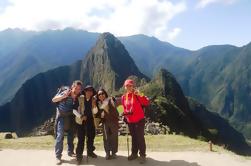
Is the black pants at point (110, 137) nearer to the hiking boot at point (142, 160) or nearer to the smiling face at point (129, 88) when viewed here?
the hiking boot at point (142, 160)

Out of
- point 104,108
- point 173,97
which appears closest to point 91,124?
point 104,108

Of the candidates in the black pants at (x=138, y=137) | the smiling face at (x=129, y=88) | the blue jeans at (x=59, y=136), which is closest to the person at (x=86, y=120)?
the blue jeans at (x=59, y=136)

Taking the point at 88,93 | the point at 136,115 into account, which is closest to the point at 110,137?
the point at 136,115

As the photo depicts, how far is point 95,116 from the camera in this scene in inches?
564

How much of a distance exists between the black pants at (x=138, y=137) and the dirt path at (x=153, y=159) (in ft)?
1.35

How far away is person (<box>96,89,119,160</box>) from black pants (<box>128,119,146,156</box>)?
64cm

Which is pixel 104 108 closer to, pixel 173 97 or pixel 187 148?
pixel 187 148

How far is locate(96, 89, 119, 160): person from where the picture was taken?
565 inches

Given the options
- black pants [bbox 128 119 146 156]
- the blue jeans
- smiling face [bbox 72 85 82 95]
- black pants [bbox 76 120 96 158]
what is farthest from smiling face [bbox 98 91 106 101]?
the blue jeans

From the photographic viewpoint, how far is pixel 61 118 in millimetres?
14469

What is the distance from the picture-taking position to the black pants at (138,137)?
45.5ft

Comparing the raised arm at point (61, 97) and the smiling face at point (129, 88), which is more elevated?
the smiling face at point (129, 88)

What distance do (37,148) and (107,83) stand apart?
574 feet

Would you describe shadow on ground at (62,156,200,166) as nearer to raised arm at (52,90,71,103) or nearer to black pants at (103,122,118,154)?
black pants at (103,122,118,154)
